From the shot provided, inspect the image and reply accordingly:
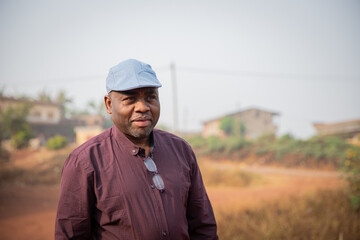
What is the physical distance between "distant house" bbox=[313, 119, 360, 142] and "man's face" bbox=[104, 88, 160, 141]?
85.3 feet

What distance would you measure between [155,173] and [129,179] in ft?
0.48

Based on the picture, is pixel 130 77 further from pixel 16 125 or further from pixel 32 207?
pixel 16 125

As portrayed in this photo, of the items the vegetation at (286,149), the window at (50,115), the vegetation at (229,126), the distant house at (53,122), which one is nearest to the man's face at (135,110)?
the vegetation at (286,149)

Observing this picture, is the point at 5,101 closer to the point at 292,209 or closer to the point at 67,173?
the point at 292,209

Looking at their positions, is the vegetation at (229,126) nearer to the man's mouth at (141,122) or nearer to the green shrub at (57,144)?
the green shrub at (57,144)

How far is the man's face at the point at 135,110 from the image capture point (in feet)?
4.97

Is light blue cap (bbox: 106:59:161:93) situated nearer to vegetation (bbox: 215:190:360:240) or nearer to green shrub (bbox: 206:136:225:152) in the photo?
vegetation (bbox: 215:190:360:240)

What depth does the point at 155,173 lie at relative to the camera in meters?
1.54

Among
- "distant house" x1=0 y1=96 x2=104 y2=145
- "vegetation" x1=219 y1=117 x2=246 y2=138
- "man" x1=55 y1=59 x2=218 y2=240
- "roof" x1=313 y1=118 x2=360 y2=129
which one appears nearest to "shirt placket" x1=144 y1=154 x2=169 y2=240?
"man" x1=55 y1=59 x2=218 y2=240

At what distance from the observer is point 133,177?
147cm

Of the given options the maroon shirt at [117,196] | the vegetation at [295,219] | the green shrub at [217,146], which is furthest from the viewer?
the green shrub at [217,146]

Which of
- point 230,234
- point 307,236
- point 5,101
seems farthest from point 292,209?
point 5,101

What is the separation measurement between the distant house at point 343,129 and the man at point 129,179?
84.9 ft

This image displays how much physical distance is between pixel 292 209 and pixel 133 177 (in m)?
5.77
